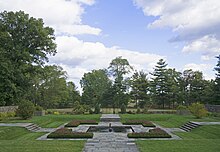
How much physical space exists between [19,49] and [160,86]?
26360mm

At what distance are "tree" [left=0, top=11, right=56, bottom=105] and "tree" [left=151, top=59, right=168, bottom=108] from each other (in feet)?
70.0

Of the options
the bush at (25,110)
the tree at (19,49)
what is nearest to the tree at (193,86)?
the tree at (19,49)

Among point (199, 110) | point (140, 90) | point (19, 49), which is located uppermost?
point (19, 49)

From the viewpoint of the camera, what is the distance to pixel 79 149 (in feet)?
39.4

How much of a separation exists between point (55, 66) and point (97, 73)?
1021 cm

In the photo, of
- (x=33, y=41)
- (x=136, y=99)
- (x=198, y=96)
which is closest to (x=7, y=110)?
(x=33, y=41)

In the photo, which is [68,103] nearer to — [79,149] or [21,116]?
[21,116]

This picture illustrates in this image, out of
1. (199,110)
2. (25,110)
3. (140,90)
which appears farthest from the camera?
(140,90)

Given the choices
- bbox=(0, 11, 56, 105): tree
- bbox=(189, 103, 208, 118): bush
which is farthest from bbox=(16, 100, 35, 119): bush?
bbox=(189, 103, 208, 118): bush

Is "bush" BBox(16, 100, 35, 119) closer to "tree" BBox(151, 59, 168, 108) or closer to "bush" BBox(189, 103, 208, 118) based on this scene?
"bush" BBox(189, 103, 208, 118)

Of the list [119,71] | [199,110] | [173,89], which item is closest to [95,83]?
[119,71]

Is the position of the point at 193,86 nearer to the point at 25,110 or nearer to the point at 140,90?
the point at 140,90

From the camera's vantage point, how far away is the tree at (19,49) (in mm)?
32525

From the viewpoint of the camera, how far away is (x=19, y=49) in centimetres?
3378
